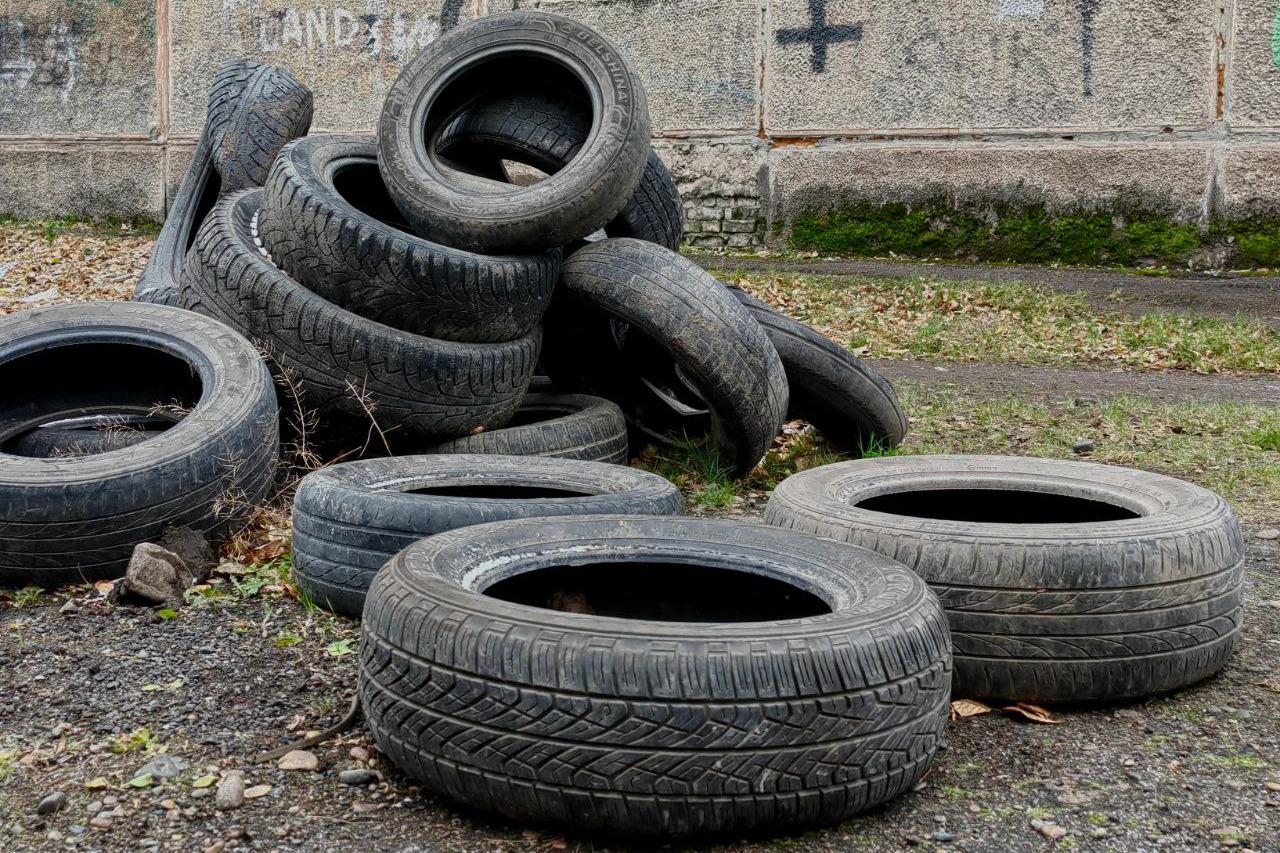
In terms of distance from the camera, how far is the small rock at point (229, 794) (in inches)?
98.3

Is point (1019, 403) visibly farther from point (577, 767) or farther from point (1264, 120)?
point (577, 767)

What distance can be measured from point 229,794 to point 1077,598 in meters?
2.00

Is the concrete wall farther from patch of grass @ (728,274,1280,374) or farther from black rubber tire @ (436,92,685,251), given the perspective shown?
black rubber tire @ (436,92,685,251)

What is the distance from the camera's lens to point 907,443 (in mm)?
6184

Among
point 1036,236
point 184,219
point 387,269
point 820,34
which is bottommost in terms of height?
point 1036,236

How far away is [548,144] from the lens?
225 inches

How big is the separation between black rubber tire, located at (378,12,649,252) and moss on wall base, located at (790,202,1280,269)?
5.45m

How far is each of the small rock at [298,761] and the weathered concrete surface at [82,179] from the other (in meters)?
11.1

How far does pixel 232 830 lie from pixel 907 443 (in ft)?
14.4

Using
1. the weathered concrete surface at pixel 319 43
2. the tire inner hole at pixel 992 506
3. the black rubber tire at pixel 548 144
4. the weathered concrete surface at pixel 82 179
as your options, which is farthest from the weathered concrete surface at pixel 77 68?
the tire inner hole at pixel 992 506

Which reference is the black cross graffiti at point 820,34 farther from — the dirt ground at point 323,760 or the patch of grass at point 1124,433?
the dirt ground at point 323,760

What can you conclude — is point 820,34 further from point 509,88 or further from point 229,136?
point 229,136

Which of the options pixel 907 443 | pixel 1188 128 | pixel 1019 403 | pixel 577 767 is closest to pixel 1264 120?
pixel 1188 128

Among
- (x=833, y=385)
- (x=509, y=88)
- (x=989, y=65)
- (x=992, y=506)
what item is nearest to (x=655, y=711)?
(x=992, y=506)
